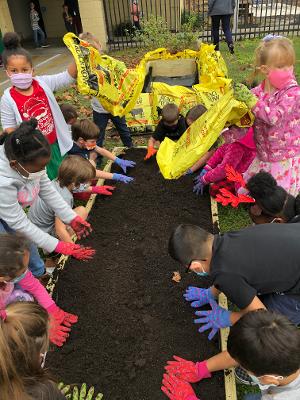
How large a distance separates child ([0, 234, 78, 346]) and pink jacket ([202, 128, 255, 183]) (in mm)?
1863

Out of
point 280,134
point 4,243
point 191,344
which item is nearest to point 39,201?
point 4,243

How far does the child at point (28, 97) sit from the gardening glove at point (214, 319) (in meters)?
2.06

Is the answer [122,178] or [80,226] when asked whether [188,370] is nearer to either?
[80,226]

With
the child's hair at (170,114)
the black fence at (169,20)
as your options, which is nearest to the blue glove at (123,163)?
the child's hair at (170,114)

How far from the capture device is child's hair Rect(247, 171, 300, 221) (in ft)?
7.41

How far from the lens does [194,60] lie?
19.9 feet

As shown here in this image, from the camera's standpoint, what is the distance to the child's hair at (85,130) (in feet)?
12.0

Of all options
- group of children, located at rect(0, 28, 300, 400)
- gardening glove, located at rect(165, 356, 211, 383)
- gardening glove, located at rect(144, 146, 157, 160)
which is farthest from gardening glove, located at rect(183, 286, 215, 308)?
gardening glove, located at rect(144, 146, 157, 160)

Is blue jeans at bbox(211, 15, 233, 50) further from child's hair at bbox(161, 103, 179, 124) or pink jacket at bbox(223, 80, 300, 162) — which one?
Result: pink jacket at bbox(223, 80, 300, 162)

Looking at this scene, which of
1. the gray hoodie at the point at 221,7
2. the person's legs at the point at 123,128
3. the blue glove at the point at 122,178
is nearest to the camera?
the blue glove at the point at 122,178

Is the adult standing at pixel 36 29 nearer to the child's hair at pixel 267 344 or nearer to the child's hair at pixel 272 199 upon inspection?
the child's hair at pixel 272 199

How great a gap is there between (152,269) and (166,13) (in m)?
11.9

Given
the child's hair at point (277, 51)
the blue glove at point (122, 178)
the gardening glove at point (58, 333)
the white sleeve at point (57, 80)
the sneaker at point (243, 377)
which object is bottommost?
the sneaker at point (243, 377)

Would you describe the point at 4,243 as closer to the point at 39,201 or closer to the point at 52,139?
the point at 39,201
